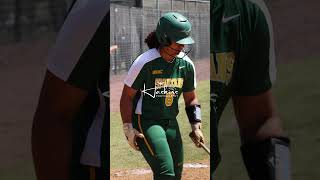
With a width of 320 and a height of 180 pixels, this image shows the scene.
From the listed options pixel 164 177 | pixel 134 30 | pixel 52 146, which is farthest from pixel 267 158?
pixel 52 146

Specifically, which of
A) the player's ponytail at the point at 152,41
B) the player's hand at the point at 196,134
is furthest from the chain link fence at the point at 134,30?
the player's hand at the point at 196,134

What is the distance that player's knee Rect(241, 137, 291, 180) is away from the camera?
3.37 meters

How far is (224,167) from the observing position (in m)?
3.32

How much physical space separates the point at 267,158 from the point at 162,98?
0.90m

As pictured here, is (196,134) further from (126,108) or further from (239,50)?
(239,50)

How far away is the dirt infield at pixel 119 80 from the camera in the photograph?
297 centimetres

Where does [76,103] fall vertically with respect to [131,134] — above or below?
above

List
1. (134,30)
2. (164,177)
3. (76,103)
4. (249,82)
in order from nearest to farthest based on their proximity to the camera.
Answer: (134,30), (164,177), (76,103), (249,82)

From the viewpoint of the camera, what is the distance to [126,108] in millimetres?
2975

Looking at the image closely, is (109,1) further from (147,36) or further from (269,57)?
(269,57)

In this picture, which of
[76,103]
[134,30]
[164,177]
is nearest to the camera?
[134,30]

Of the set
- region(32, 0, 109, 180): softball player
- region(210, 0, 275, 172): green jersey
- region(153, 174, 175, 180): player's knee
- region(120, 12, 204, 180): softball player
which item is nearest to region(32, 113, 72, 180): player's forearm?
region(32, 0, 109, 180): softball player

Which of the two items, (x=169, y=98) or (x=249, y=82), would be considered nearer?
(x=169, y=98)

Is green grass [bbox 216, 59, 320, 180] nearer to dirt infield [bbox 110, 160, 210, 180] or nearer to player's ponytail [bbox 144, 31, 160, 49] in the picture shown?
dirt infield [bbox 110, 160, 210, 180]
